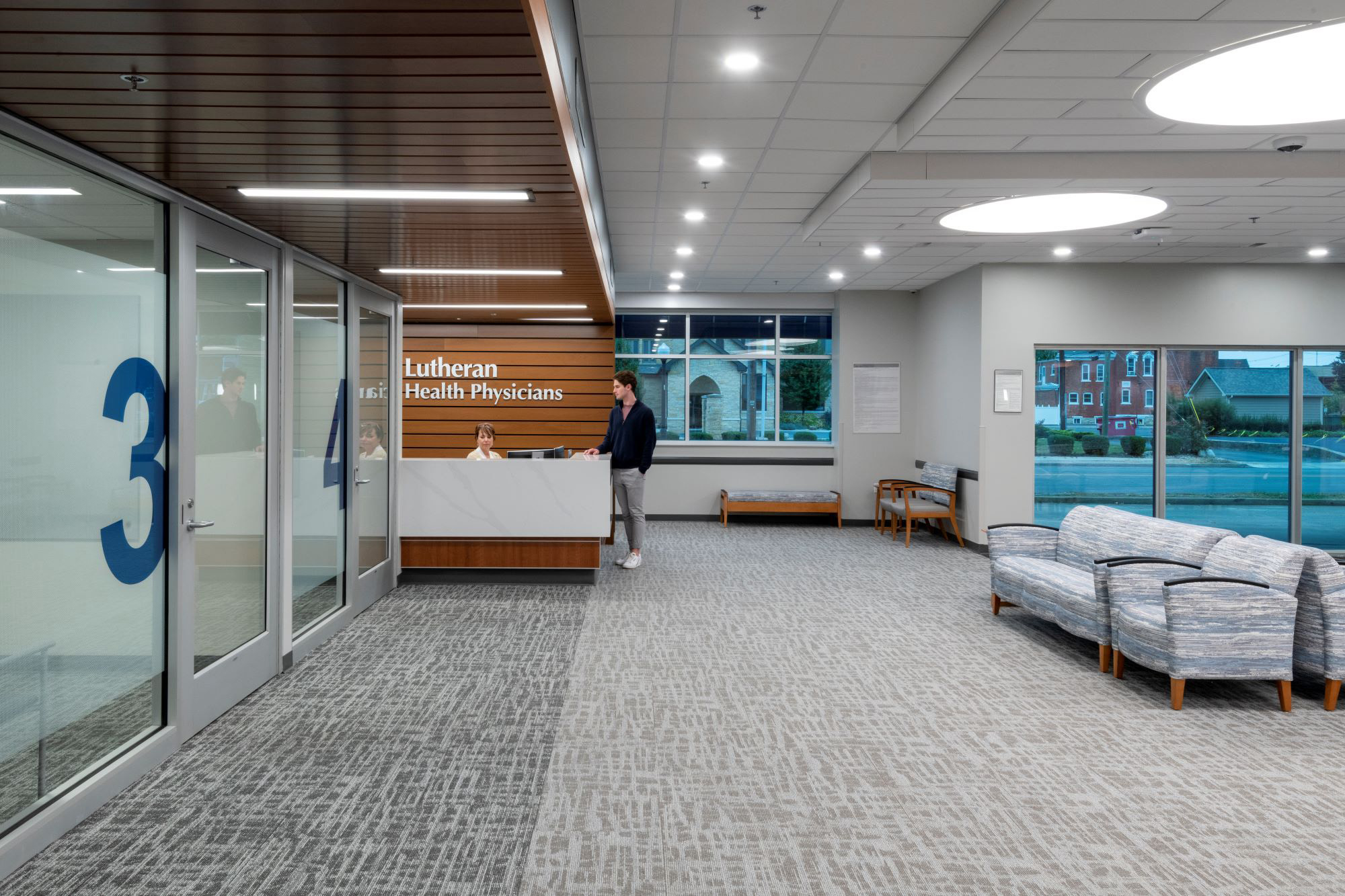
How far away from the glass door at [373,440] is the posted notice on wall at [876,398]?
22.1 ft

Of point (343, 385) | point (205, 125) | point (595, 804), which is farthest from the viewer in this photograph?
point (343, 385)

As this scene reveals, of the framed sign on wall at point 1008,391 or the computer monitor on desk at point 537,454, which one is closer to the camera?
the computer monitor on desk at point 537,454

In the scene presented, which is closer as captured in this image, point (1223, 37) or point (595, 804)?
point (595, 804)

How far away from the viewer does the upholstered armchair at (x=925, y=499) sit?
9.70 meters

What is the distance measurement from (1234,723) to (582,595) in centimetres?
446

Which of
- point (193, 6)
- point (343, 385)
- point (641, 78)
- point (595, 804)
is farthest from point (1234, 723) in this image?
point (343, 385)

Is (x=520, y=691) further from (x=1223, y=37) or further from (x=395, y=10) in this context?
(x=1223, y=37)

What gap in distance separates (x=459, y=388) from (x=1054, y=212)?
759 centimetres

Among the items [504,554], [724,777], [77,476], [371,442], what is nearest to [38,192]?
[77,476]

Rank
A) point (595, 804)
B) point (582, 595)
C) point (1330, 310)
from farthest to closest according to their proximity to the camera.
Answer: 1. point (1330, 310)
2. point (582, 595)
3. point (595, 804)

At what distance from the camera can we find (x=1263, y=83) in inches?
167

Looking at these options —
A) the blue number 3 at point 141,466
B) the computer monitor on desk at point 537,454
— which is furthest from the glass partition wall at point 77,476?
the computer monitor on desk at point 537,454

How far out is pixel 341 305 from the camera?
19.3ft

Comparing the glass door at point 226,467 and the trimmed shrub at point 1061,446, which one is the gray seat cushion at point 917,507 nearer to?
the trimmed shrub at point 1061,446
